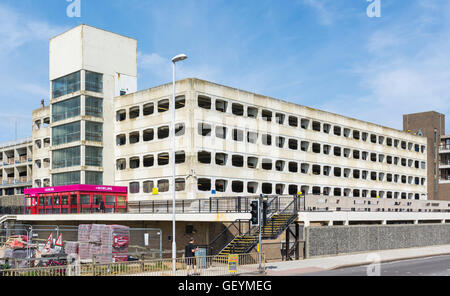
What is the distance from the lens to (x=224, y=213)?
3425 cm

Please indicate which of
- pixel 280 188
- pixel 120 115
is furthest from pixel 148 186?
pixel 280 188

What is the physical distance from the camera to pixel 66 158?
2309 inches

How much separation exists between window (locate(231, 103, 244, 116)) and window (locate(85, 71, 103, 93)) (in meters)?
16.2

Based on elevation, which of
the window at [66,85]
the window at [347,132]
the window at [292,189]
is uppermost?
the window at [66,85]

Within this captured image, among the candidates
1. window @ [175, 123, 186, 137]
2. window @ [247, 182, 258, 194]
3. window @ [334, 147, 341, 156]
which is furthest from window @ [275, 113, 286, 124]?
window @ [175, 123, 186, 137]

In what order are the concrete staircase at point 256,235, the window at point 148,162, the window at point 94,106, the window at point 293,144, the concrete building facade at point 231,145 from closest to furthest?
the concrete staircase at point 256,235
the concrete building facade at point 231,145
the window at point 148,162
the window at point 94,106
the window at point 293,144

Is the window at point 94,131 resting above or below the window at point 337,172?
above

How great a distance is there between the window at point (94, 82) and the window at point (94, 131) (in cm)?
405

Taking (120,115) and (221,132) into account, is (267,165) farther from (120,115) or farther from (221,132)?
(120,115)

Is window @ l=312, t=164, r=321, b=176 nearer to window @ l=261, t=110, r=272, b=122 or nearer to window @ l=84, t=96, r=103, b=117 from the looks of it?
window @ l=261, t=110, r=272, b=122

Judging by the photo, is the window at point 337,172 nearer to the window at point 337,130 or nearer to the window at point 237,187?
the window at point 337,130

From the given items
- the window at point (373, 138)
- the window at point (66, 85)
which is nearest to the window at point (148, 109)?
the window at point (66, 85)

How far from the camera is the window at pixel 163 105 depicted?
53.2 metres

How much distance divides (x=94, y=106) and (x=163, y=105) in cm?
882
